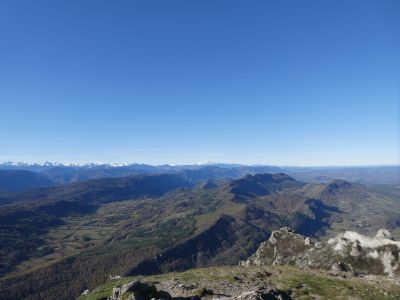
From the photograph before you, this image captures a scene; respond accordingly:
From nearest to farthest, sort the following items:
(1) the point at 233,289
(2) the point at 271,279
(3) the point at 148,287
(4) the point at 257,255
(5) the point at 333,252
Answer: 1. (3) the point at 148,287
2. (1) the point at 233,289
3. (2) the point at 271,279
4. (5) the point at 333,252
5. (4) the point at 257,255

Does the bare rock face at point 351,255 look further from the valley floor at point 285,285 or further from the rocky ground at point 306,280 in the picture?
the valley floor at point 285,285

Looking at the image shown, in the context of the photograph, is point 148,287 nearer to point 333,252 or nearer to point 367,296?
point 367,296

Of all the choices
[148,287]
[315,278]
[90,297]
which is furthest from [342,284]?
[90,297]

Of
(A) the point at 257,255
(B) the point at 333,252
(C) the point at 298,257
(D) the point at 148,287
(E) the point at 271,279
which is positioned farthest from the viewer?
(A) the point at 257,255

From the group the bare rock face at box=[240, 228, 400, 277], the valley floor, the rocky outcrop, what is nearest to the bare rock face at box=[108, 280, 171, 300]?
the valley floor

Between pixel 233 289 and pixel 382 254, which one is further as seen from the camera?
pixel 382 254

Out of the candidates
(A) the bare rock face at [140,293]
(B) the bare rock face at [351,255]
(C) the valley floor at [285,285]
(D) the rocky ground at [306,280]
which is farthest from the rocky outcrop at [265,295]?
(B) the bare rock face at [351,255]
